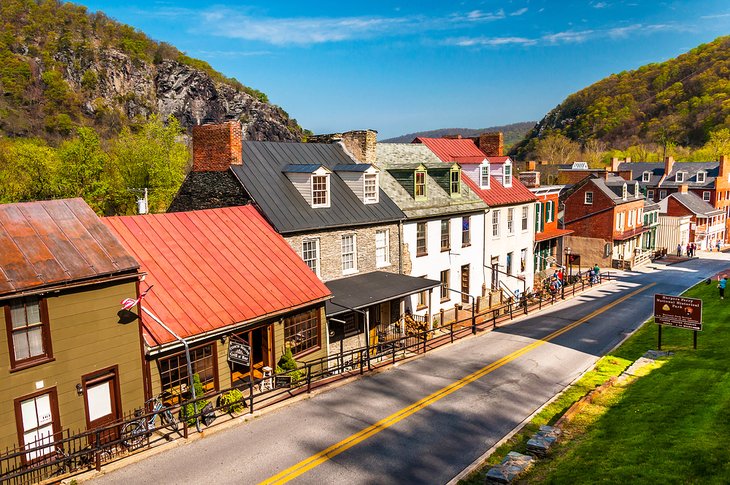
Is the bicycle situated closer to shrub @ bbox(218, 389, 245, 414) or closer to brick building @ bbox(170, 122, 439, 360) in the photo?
shrub @ bbox(218, 389, 245, 414)

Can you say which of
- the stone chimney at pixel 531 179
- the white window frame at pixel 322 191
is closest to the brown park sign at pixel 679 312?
the white window frame at pixel 322 191

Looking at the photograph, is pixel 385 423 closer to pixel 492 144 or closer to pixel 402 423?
pixel 402 423

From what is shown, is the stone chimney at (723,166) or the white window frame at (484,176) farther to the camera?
the stone chimney at (723,166)

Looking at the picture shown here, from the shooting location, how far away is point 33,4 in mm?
131375

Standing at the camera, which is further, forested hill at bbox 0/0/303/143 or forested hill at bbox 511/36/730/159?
forested hill at bbox 511/36/730/159

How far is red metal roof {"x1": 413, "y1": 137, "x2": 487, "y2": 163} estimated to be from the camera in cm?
3665

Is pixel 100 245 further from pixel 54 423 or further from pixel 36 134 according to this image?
pixel 36 134

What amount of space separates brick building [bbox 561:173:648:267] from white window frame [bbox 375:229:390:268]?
1429 inches

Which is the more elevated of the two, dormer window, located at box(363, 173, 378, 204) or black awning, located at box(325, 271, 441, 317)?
dormer window, located at box(363, 173, 378, 204)

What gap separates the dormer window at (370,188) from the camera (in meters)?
27.0

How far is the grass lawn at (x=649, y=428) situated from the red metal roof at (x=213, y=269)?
9402 millimetres

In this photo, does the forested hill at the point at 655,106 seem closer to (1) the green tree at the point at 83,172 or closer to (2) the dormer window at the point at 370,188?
(2) the dormer window at the point at 370,188

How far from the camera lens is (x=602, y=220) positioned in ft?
181

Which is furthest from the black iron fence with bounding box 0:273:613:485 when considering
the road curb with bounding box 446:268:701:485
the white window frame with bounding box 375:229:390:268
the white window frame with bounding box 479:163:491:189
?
the white window frame with bounding box 479:163:491:189
